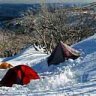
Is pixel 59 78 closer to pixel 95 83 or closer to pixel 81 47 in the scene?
pixel 95 83

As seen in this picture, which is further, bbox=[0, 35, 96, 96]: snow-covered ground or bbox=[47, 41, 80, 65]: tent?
bbox=[47, 41, 80, 65]: tent

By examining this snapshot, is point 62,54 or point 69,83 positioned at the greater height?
point 69,83

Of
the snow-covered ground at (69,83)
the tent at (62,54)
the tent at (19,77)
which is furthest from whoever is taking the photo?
the tent at (62,54)

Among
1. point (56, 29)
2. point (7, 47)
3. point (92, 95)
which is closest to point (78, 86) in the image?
point (92, 95)

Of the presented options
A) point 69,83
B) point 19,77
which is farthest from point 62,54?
point 69,83

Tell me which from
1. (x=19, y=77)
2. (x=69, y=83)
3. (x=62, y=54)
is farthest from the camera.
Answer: (x=62, y=54)

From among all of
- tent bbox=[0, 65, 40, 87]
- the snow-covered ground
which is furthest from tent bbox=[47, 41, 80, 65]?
tent bbox=[0, 65, 40, 87]

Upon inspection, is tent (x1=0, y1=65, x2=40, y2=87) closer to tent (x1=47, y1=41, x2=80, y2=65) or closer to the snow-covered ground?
the snow-covered ground

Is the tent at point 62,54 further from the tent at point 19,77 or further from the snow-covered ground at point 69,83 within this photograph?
the tent at point 19,77

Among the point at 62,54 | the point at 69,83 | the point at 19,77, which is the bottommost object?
the point at 62,54

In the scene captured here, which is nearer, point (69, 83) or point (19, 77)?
point (69, 83)

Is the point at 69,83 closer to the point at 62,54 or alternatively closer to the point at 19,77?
the point at 19,77

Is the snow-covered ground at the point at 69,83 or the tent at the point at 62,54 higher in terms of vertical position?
the snow-covered ground at the point at 69,83

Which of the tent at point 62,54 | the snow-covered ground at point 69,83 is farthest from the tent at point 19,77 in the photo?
the tent at point 62,54
